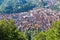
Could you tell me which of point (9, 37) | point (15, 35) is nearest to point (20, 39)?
point (15, 35)

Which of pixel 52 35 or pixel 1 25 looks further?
pixel 52 35

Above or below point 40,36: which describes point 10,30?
above

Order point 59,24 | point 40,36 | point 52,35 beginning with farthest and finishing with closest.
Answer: point 40,36
point 52,35
point 59,24

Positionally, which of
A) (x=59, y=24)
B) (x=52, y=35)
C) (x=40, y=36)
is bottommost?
(x=40, y=36)

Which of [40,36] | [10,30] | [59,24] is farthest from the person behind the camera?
[40,36]

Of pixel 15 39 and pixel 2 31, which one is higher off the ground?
pixel 2 31

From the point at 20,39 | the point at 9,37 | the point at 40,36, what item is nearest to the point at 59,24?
the point at 20,39

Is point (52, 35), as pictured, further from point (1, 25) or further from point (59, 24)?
point (1, 25)

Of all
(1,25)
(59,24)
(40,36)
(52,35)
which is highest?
(1,25)

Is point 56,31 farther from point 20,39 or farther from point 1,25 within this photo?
point 1,25
